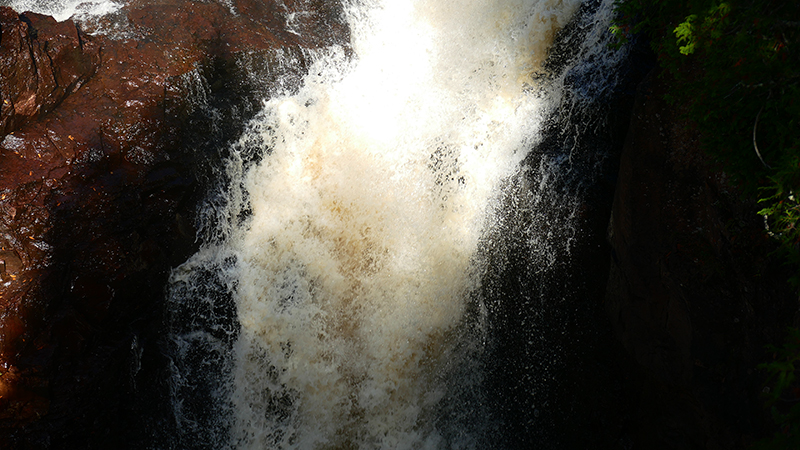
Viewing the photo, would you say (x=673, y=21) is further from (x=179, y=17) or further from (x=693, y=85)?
(x=179, y=17)

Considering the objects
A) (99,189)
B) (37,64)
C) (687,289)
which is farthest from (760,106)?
(37,64)

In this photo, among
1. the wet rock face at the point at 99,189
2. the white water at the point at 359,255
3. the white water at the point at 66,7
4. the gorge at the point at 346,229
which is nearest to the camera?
the wet rock face at the point at 99,189

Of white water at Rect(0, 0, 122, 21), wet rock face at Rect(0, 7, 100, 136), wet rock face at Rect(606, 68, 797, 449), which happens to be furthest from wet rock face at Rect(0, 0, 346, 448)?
wet rock face at Rect(606, 68, 797, 449)

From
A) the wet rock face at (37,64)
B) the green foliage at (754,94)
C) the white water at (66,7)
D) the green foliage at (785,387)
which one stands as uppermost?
the white water at (66,7)

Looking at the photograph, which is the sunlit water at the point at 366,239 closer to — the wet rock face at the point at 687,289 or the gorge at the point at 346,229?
the gorge at the point at 346,229

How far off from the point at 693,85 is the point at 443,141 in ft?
8.36

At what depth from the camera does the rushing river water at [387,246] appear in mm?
4883

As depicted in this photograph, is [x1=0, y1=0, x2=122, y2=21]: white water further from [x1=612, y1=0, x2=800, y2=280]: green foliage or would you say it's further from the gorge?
[x1=612, y1=0, x2=800, y2=280]: green foliage

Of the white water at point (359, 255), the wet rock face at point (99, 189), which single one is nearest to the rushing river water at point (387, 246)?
the white water at point (359, 255)

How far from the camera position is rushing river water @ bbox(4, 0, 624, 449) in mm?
4883

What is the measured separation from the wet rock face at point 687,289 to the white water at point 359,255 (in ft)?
3.69

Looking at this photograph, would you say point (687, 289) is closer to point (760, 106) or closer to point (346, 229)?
point (760, 106)

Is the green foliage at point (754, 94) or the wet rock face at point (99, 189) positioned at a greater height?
the green foliage at point (754, 94)

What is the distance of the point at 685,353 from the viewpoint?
13.5ft
